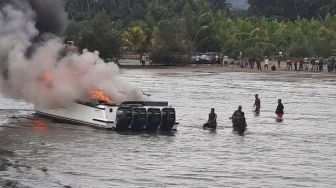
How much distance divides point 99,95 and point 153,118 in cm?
391

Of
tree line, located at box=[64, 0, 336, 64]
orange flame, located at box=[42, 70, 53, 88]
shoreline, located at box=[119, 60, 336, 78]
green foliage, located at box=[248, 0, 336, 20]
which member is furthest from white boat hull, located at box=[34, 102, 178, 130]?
green foliage, located at box=[248, 0, 336, 20]

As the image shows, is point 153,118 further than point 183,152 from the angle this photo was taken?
Yes

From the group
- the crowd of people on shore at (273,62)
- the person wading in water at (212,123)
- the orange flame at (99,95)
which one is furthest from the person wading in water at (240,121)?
the crowd of people on shore at (273,62)

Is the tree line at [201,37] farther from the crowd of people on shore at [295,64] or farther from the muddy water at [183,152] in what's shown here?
the muddy water at [183,152]

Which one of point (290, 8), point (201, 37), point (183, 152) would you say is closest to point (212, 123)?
point (183, 152)

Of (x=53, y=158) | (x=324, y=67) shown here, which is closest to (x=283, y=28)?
(x=324, y=67)

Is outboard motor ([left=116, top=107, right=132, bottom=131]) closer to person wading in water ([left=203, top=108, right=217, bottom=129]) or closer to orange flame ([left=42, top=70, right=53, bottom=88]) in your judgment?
person wading in water ([left=203, top=108, right=217, bottom=129])

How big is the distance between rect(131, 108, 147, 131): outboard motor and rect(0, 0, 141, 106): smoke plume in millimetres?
3648

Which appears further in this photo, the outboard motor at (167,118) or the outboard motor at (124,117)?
the outboard motor at (167,118)

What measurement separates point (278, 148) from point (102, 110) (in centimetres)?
975

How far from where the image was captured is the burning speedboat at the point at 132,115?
44000mm

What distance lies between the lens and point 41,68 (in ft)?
159

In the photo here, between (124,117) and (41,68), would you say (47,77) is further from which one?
(124,117)

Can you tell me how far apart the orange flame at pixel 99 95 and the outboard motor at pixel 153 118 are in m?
2.76
